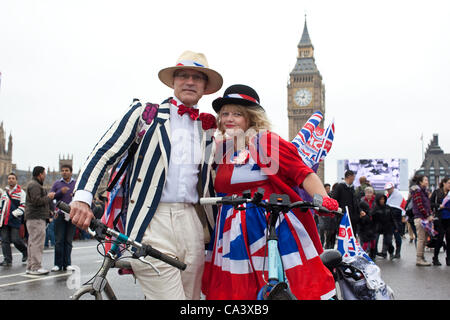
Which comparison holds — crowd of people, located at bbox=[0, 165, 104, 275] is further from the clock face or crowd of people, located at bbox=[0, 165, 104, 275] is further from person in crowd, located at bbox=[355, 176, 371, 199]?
the clock face

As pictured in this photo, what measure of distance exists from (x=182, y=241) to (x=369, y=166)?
32832 mm

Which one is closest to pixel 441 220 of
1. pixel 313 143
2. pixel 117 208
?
pixel 313 143

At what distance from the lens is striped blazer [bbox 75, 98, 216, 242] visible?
2.90 metres

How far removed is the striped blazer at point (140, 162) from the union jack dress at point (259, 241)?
0.76 ft

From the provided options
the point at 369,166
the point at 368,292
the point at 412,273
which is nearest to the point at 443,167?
the point at 369,166

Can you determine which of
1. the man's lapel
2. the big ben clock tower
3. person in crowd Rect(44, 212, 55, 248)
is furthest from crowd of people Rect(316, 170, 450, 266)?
the big ben clock tower

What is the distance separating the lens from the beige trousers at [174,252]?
9.32 ft

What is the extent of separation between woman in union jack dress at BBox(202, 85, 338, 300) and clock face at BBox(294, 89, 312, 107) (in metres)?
104

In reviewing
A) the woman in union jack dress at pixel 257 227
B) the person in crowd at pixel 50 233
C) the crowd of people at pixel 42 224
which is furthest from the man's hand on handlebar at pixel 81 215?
the person in crowd at pixel 50 233

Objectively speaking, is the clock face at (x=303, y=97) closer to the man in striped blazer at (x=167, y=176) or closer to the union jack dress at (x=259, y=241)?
the man in striped blazer at (x=167, y=176)

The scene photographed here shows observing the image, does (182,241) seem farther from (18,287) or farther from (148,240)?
(18,287)

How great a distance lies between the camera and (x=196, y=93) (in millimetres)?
3359

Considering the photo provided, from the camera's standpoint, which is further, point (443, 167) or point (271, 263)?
point (443, 167)
